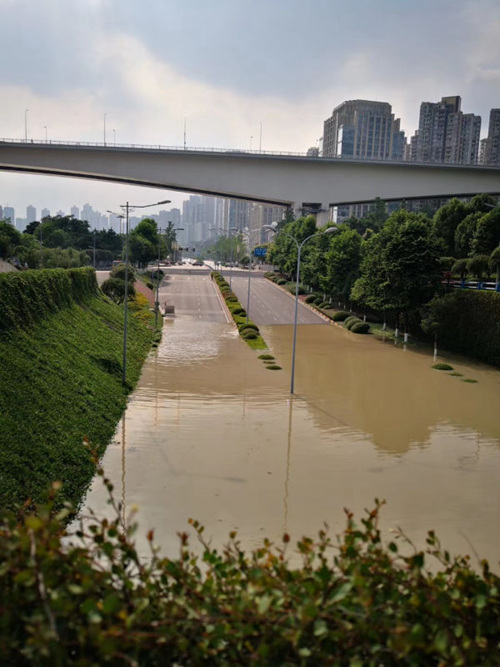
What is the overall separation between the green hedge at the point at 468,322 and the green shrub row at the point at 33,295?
19638 mm

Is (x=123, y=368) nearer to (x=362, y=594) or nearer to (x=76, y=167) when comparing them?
(x=362, y=594)

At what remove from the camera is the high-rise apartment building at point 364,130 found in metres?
135

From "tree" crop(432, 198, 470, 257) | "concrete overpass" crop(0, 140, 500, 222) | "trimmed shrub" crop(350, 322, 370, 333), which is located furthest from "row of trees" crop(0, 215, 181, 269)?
"tree" crop(432, 198, 470, 257)

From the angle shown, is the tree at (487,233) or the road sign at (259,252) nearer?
the tree at (487,233)

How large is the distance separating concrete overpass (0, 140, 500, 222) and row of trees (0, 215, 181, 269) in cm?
704

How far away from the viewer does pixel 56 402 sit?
1580 centimetres

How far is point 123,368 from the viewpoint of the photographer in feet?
73.0

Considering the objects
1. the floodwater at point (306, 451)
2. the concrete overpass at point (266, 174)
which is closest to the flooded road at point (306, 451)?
the floodwater at point (306, 451)

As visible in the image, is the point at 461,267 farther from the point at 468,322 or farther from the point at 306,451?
the point at 306,451

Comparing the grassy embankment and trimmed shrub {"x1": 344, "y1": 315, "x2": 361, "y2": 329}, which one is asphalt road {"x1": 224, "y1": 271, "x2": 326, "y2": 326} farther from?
the grassy embankment

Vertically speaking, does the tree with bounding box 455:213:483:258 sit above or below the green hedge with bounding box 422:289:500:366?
above

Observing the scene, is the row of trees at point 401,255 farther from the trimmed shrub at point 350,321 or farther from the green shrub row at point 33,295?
the green shrub row at point 33,295

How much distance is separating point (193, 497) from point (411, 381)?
52.5 feet

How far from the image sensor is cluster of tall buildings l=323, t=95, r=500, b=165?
404 ft
